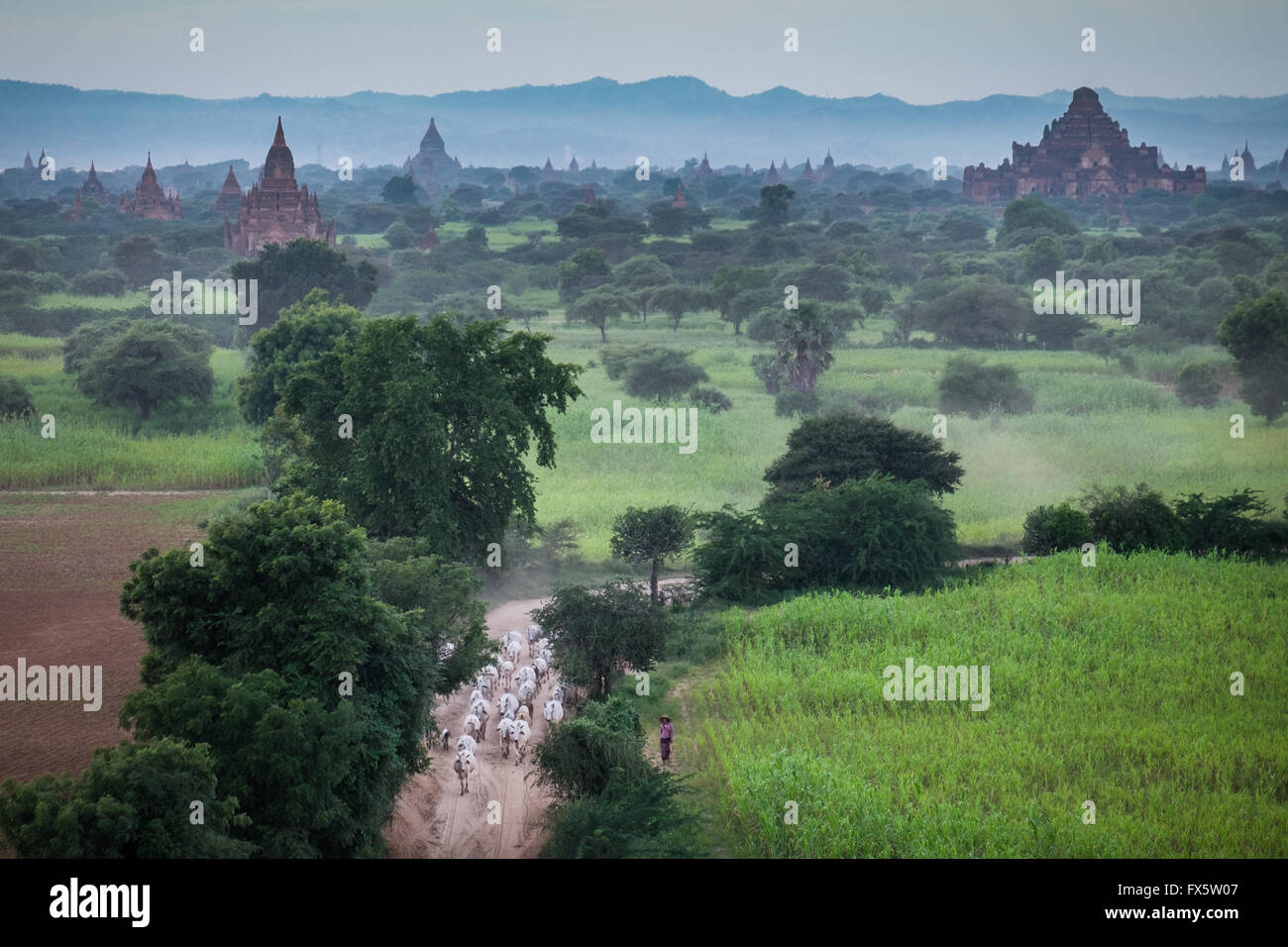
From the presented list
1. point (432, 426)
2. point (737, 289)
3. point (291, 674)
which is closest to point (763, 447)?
point (432, 426)

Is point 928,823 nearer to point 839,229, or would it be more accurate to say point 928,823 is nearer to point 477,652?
point 477,652

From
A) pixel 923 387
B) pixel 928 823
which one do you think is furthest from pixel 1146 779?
pixel 923 387

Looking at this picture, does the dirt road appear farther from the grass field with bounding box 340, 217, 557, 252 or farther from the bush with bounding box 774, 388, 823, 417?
the grass field with bounding box 340, 217, 557, 252

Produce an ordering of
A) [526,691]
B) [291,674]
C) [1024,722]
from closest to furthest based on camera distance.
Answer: [291,674] < [1024,722] < [526,691]

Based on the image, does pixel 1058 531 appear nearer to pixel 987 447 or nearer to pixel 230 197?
pixel 987 447

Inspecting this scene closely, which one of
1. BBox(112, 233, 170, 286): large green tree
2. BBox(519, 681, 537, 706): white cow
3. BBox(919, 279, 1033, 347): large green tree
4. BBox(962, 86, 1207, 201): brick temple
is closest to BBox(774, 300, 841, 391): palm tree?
BBox(919, 279, 1033, 347): large green tree

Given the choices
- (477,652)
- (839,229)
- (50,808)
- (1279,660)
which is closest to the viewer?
(50,808)

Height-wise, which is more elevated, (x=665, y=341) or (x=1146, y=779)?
(x=665, y=341)
